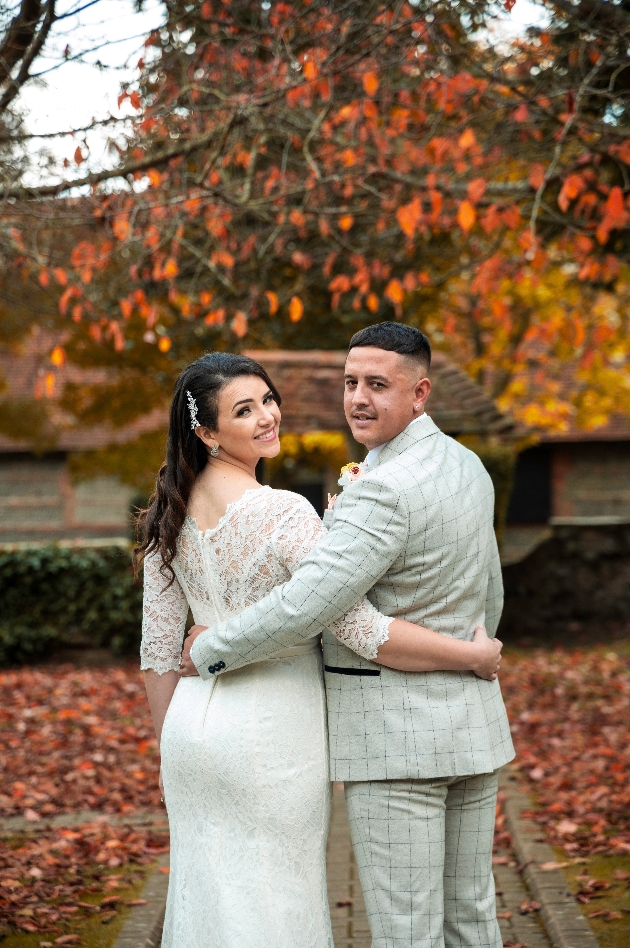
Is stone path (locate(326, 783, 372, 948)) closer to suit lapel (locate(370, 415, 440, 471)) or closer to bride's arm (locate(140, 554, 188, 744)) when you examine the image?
bride's arm (locate(140, 554, 188, 744))

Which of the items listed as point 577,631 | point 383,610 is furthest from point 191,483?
point 577,631

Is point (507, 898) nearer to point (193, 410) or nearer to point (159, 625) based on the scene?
point (159, 625)

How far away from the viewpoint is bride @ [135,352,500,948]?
8.63ft

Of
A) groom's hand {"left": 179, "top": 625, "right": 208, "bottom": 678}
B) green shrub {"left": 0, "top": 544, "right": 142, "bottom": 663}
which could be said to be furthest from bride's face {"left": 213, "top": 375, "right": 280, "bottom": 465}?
green shrub {"left": 0, "top": 544, "right": 142, "bottom": 663}

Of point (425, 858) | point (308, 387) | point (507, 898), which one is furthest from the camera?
point (308, 387)

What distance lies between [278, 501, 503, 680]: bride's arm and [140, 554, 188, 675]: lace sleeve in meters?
0.50

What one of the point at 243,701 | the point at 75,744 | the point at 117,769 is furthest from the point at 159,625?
the point at 75,744

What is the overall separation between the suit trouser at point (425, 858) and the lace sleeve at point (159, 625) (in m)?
0.67

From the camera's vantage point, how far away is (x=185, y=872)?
2.73 m

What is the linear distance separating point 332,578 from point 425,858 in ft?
2.63

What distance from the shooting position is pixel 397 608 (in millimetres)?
2658

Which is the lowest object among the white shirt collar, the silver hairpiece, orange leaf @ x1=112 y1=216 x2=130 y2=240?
the white shirt collar

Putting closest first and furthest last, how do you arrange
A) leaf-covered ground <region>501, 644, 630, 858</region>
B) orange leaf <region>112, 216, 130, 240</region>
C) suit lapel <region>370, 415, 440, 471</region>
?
suit lapel <region>370, 415, 440, 471</region>, leaf-covered ground <region>501, 644, 630, 858</region>, orange leaf <region>112, 216, 130, 240</region>

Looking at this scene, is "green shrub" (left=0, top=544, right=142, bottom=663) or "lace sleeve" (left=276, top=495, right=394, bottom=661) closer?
"lace sleeve" (left=276, top=495, right=394, bottom=661)
